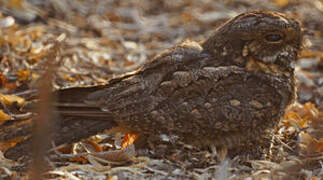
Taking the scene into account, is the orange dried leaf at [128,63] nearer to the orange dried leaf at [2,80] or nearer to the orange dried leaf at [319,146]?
the orange dried leaf at [2,80]

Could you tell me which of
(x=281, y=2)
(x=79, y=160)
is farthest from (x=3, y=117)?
(x=281, y=2)

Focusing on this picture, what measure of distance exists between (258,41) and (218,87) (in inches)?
15.2

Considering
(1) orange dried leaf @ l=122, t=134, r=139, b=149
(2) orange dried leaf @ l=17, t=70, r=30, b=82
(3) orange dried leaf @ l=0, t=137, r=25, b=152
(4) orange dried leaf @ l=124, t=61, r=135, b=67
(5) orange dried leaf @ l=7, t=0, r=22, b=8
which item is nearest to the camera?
(3) orange dried leaf @ l=0, t=137, r=25, b=152

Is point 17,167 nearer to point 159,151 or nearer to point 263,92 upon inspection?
Answer: point 159,151

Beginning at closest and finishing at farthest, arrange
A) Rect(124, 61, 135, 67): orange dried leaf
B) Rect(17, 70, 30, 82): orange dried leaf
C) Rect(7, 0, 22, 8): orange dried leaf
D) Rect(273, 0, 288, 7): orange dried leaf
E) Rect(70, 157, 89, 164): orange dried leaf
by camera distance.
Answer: Rect(70, 157, 89, 164): orange dried leaf → Rect(17, 70, 30, 82): orange dried leaf → Rect(124, 61, 135, 67): orange dried leaf → Rect(7, 0, 22, 8): orange dried leaf → Rect(273, 0, 288, 7): orange dried leaf

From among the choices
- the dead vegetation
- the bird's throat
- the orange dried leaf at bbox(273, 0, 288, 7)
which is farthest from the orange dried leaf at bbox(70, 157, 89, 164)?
the orange dried leaf at bbox(273, 0, 288, 7)

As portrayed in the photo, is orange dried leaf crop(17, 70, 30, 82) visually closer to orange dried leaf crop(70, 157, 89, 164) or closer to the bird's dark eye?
orange dried leaf crop(70, 157, 89, 164)

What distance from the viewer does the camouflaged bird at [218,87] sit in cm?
287

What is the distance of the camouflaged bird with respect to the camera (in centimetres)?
287

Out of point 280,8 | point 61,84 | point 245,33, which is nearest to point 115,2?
point 280,8

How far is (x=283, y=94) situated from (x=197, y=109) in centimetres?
56

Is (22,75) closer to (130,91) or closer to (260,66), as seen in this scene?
(130,91)

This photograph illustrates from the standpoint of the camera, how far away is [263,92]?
296 centimetres

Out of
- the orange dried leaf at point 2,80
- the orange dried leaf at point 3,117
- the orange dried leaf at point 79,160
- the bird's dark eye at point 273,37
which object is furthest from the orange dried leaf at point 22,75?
the bird's dark eye at point 273,37
